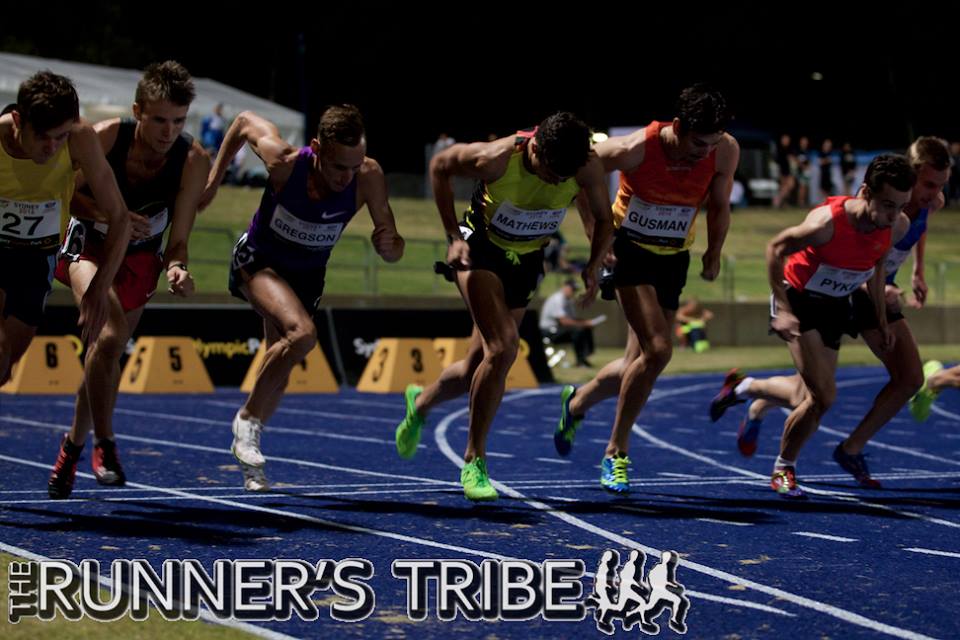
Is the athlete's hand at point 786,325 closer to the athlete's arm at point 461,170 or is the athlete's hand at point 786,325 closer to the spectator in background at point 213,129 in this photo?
the athlete's arm at point 461,170

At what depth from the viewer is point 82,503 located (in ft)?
28.8

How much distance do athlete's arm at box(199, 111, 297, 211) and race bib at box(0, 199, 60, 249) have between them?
45.7 inches

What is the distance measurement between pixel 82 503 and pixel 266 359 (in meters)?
1.25

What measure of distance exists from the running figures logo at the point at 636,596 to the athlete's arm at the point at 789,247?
9.57 ft

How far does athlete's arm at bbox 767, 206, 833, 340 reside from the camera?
9641 millimetres

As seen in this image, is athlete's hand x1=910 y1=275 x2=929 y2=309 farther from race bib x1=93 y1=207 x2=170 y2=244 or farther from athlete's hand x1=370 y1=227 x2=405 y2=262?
race bib x1=93 y1=207 x2=170 y2=244

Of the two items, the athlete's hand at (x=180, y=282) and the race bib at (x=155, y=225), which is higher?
the race bib at (x=155, y=225)

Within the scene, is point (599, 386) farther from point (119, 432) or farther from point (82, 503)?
point (119, 432)

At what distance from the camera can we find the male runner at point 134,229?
27.9 ft

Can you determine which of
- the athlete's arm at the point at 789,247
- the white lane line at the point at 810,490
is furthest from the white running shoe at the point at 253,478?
the white lane line at the point at 810,490

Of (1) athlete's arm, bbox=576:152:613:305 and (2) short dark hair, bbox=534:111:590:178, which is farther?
(1) athlete's arm, bbox=576:152:613:305

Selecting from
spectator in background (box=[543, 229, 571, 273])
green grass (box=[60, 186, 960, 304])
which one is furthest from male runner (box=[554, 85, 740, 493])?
spectator in background (box=[543, 229, 571, 273])

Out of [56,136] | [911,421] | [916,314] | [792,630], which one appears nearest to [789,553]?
[792,630]

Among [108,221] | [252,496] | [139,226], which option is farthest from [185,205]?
[252,496]
